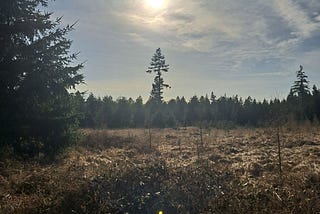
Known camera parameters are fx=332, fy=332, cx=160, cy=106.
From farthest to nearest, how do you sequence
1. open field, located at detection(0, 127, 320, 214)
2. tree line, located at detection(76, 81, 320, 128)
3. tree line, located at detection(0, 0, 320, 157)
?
tree line, located at detection(76, 81, 320, 128), tree line, located at detection(0, 0, 320, 157), open field, located at detection(0, 127, 320, 214)

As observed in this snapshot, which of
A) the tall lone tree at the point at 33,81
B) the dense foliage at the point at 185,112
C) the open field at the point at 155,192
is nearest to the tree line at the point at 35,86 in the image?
the tall lone tree at the point at 33,81

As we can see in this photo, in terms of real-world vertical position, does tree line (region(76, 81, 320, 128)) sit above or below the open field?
above

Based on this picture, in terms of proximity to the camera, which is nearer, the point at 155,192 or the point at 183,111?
the point at 155,192

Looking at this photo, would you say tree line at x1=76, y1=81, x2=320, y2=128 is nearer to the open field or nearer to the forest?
the forest

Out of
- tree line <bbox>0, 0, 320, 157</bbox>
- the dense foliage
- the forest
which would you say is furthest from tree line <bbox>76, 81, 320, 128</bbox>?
tree line <bbox>0, 0, 320, 157</bbox>

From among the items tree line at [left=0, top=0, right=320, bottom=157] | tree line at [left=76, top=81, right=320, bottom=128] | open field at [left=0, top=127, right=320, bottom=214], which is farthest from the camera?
tree line at [left=76, top=81, right=320, bottom=128]

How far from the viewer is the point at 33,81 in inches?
448

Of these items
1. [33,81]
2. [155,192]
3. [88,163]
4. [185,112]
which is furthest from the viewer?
[185,112]

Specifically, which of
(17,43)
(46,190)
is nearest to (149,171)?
(46,190)

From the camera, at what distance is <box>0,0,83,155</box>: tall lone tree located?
1123 centimetres

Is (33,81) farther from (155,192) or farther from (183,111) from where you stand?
(183,111)

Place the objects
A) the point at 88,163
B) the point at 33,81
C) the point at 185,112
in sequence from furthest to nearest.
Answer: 1. the point at 185,112
2. the point at 88,163
3. the point at 33,81

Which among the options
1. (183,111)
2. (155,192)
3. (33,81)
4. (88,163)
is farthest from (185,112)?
(155,192)

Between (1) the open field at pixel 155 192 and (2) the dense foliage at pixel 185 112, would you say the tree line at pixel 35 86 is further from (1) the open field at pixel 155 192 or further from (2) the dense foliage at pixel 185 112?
(2) the dense foliage at pixel 185 112
